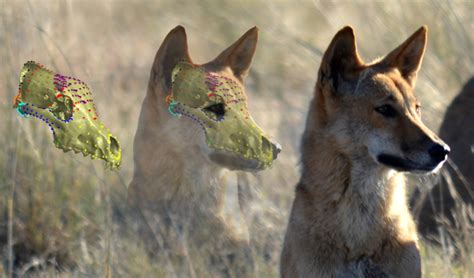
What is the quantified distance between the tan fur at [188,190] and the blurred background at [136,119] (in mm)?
191

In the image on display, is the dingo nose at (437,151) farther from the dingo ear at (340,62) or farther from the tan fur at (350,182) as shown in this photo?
the dingo ear at (340,62)

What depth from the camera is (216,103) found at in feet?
16.7

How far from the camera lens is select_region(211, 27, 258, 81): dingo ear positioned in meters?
6.51

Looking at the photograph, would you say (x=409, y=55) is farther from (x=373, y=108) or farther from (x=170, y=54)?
(x=170, y=54)

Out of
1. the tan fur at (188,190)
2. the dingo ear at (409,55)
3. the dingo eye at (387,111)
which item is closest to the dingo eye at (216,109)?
the dingo eye at (387,111)

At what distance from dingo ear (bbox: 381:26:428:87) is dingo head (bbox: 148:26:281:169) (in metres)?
0.80

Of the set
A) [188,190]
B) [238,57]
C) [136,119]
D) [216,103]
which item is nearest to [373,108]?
[216,103]

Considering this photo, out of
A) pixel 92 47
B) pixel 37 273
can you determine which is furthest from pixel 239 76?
pixel 92 47

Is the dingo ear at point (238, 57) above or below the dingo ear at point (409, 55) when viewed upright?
above

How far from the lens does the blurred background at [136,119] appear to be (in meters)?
6.82

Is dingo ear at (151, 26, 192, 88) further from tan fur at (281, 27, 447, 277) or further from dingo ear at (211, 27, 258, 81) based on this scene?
tan fur at (281, 27, 447, 277)

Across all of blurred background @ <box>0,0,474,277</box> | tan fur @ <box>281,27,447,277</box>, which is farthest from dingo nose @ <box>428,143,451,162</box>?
blurred background @ <box>0,0,474,277</box>

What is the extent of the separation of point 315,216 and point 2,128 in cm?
325

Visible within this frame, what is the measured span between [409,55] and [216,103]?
135 cm
